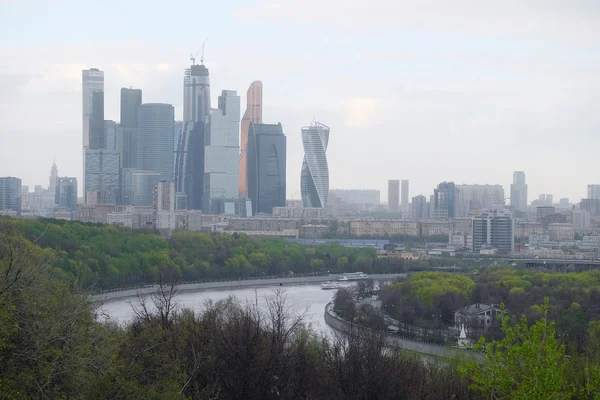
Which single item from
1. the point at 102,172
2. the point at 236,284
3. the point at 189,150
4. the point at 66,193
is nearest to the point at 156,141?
the point at 189,150

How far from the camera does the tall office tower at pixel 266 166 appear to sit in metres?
69.2

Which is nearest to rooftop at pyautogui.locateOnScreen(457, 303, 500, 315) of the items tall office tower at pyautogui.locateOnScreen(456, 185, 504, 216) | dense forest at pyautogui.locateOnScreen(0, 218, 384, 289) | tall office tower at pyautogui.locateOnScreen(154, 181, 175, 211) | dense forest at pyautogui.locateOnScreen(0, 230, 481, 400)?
dense forest at pyautogui.locateOnScreen(0, 230, 481, 400)

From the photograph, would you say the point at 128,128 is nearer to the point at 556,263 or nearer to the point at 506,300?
the point at 556,263

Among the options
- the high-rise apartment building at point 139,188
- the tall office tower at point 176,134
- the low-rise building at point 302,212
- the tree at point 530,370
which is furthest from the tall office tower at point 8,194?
the tree at point 530,370

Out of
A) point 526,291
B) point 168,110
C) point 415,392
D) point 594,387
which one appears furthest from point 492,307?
point 168,110

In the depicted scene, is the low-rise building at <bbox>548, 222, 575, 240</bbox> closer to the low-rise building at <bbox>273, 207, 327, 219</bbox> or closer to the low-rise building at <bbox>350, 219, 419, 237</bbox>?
the low-rise building at <bbox>350, 219, 419, 237</bbox>

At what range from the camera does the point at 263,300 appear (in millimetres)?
19844

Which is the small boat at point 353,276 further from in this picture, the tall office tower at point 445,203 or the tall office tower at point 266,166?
the tall office tower at point 445,203

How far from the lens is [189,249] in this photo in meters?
30.3

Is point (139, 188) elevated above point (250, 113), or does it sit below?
below

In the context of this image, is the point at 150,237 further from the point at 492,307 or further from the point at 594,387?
the point at 594,387

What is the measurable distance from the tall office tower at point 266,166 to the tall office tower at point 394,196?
65.9 ft

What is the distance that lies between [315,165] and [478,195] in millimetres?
20783

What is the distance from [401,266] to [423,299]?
14.6 meters
